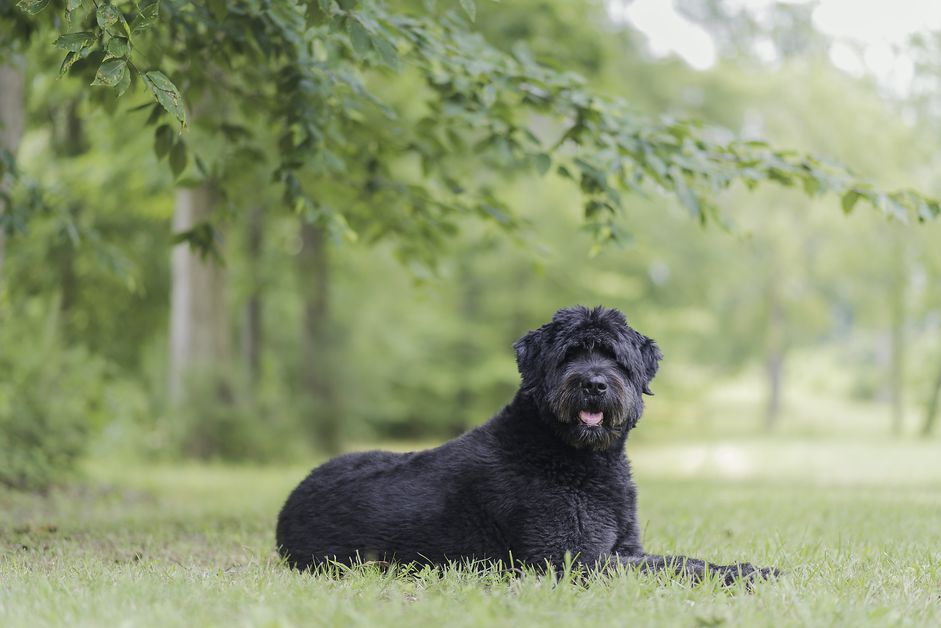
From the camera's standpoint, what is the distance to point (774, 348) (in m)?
34.1

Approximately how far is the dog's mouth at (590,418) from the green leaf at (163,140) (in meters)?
3.22

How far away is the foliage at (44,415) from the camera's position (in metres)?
9.76

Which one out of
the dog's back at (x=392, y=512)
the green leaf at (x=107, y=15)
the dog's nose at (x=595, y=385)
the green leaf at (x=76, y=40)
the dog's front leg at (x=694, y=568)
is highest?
the green leaf at (x=107, y=15)

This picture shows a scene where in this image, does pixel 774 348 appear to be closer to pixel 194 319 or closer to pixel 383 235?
pixel 194 319

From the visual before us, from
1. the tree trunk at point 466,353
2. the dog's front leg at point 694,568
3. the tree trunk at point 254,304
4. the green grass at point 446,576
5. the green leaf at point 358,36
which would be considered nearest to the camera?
the green grass at point 446,576

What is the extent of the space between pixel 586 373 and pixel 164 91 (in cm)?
232

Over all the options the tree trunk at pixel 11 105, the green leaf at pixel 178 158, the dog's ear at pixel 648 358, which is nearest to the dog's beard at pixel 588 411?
the dog's ear at pixel 648 358

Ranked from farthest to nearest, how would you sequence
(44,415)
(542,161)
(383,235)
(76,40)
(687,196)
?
(44,415) → (383,235) → (687,196) → (542,161) → (76,40)

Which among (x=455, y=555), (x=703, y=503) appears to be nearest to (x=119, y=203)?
(x=703, y=503)

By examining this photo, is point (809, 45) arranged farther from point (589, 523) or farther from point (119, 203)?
point (589, 523)

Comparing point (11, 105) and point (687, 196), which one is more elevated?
point (11, 105)

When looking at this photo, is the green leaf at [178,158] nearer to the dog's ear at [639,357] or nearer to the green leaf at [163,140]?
the green leaf at [163,140]

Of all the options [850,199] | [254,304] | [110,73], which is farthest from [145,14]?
[254,304]

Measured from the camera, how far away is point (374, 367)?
66.0 feet
